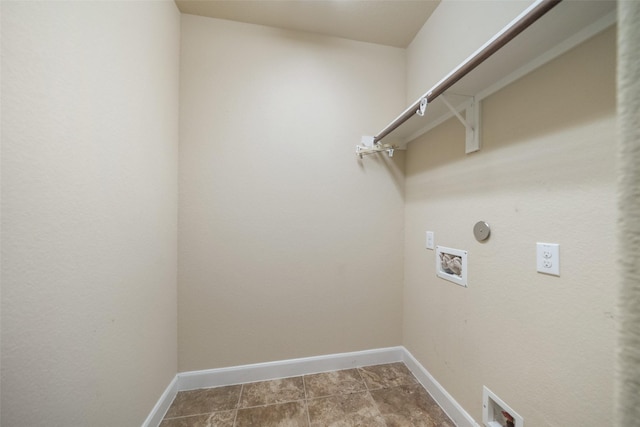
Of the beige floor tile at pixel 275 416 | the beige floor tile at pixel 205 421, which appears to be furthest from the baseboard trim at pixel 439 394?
the beige floor tile at pixel 205 421

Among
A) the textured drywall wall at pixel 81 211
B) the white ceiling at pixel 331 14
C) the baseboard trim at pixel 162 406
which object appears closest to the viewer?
the textured drywall wall at pixel 81 211

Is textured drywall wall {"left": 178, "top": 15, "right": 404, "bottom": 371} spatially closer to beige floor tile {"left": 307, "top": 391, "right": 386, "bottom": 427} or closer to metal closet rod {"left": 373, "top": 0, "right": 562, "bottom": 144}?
beige floor tile {"left": 307, "top": 391, "right": 386, "bottom": 427}

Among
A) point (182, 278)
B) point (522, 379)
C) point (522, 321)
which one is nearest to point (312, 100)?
point (182, 278)

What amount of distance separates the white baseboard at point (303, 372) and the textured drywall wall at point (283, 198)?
0.05 metres

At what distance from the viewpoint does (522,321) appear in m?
0.83

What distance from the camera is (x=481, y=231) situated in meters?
0.98

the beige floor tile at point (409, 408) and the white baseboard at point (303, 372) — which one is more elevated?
→ the white baseboard at point (303, 372)

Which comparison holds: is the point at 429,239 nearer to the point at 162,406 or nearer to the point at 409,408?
the point at 409,408

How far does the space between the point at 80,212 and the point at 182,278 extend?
0.77m

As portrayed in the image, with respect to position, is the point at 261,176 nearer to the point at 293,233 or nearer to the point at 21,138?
the point at 293,233

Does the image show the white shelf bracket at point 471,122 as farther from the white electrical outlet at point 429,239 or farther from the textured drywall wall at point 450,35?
the white electrical outlet at point 429,239

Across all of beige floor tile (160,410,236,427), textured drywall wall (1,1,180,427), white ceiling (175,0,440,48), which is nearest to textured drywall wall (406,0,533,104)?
white ceiling (175,0,440,48)

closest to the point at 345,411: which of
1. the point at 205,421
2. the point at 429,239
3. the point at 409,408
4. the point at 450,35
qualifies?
the point at 409,408

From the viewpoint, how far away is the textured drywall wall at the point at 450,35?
0.95 meters
